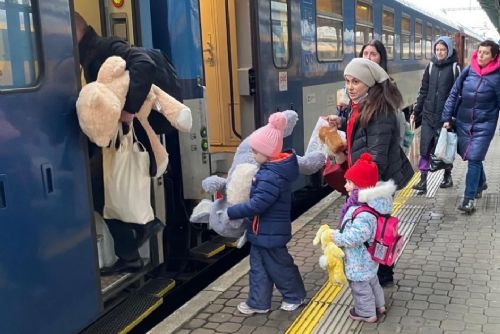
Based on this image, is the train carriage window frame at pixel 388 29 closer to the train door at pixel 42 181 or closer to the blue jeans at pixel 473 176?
the blue jeans at pixel 473 176

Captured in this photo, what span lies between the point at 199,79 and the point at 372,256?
1.98 meters

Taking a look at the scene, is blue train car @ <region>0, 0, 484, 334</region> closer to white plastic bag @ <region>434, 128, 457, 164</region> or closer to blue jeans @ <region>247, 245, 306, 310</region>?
blue jeans @ <region>247, 245, 306, 310</region>

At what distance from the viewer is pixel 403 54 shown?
483 inches

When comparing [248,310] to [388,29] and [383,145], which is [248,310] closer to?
[383,145]

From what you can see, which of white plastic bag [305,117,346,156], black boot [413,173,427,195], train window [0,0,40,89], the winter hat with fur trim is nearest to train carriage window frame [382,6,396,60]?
black boot [413,173,427,195]

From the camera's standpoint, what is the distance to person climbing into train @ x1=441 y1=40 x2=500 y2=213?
5945 mm

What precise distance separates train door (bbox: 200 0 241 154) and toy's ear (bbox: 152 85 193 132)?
6.61ft

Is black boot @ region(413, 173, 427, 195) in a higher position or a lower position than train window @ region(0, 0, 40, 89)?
lower

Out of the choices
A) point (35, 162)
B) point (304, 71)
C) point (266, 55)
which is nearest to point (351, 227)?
point (35, 162)

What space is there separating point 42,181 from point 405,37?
10684 mm

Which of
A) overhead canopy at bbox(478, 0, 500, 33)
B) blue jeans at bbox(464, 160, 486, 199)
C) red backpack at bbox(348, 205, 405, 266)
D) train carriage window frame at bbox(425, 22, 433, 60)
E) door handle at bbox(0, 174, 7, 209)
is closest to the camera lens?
door handle at bbox(0, 174, 7, 209)

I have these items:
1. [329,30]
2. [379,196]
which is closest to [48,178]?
[379,196]

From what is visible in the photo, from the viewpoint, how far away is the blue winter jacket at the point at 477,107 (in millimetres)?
5949

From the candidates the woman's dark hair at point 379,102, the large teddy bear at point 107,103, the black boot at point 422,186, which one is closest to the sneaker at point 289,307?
the woman's dark hair at point 379,102
